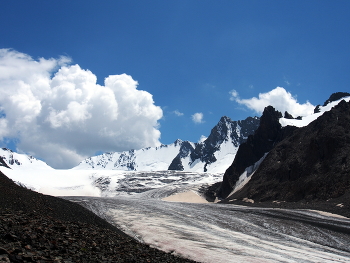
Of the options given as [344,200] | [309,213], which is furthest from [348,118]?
[309,213]

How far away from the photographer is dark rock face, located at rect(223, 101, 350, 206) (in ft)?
184

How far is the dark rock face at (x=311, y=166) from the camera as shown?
5597 centimetres

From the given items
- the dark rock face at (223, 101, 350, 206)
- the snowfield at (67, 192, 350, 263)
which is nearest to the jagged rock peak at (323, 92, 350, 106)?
the dark rock face at (223, 101, 350, 206)

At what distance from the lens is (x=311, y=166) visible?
6581 centimetres

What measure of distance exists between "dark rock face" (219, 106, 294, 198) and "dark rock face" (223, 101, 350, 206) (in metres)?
19.0

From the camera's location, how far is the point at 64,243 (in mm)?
11289

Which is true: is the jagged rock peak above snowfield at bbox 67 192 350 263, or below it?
above

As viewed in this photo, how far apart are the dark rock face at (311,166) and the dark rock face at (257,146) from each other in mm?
19025

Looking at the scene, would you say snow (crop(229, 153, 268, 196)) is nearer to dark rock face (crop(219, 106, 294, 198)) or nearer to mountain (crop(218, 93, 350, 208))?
mountain (crop(218, 93, 350, 208))

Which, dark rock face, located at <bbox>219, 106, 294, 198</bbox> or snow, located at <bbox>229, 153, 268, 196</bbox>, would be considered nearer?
snow, located at <bbox>229, 153, 268, 196</bbox>

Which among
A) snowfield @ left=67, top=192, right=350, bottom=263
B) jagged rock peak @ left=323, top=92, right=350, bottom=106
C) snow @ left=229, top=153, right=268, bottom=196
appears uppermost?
jagged rock peak @ left=323, top=92, right=350, bottom=106

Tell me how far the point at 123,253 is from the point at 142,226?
16.5m

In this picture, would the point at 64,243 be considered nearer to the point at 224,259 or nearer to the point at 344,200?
the point at 224,259

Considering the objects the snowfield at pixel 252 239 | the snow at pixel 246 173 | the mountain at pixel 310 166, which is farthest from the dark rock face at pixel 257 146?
the snowfield at pixel 252 239
